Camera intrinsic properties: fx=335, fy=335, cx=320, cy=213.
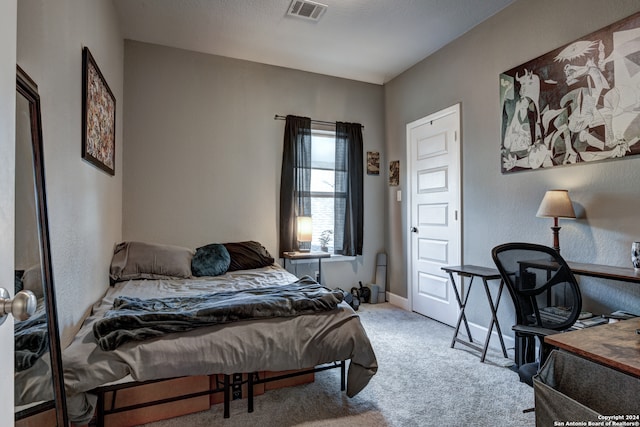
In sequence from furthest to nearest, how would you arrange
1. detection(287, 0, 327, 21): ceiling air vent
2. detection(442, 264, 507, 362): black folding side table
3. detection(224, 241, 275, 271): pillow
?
detection(224, 241, 275, 271): pillow < detection(287, 0, 327, 21): ceiling air vent < detection(442, 264, 507, 362): black folding side table

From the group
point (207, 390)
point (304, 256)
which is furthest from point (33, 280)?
point (304, 256)

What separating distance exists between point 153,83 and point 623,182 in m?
4.00

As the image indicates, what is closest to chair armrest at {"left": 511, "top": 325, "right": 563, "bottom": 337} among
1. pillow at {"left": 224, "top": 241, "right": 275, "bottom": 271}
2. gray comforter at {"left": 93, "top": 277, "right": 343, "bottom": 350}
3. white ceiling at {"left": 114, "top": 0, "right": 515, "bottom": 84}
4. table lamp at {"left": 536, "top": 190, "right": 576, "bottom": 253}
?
table lamp at {"left": 536, "top": 190, "right": 576, "bottom": 253}

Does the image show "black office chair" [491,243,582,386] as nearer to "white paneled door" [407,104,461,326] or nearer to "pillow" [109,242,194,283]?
"white paneled door" [407,104,461,326]

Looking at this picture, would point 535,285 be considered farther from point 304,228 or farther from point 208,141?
point 208,141

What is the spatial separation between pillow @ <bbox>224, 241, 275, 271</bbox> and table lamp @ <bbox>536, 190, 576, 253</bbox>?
244 centimetres

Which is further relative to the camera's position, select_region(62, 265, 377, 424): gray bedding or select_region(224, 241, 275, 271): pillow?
select_region(224, 241, 275, 271): pillow

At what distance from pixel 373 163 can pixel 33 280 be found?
3.79m

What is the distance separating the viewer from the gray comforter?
1601 mm

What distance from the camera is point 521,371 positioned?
2049 mm

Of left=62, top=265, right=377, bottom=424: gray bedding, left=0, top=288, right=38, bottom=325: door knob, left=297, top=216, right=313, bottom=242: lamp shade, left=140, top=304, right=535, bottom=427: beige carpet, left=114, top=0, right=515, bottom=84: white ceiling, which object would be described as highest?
left=114, top=0, right=515, bottom=84: white ceiling

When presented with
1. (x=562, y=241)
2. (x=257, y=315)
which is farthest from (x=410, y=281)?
(x=257, y=315)

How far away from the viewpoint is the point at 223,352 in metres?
1.70

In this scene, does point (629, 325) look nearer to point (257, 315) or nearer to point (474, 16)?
point (257, 315)
